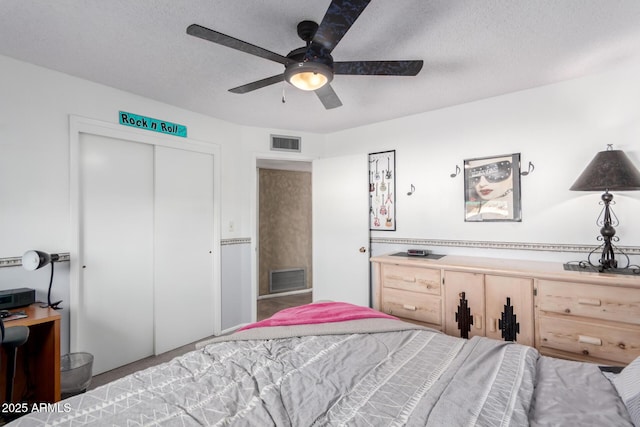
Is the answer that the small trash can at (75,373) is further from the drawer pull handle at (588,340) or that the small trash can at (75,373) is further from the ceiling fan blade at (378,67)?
the drawer pull handle at (588,340)

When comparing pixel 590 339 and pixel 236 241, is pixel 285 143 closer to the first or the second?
pixel 236 241

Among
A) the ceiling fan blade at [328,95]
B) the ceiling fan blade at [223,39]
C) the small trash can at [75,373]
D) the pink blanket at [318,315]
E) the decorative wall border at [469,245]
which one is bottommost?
the small trash can at [75,373]

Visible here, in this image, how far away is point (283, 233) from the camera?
203 inches

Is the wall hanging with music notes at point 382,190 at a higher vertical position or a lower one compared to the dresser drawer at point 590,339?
higher

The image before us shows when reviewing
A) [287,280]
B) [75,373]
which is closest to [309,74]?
[75,373]

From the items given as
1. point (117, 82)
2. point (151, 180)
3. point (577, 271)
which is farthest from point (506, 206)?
point (117, 82)

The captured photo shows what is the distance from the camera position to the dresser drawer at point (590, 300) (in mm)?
1898

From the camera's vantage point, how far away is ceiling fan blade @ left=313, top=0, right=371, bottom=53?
4.02ft

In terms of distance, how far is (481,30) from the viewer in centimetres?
181

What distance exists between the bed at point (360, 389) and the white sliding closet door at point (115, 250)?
1.69m

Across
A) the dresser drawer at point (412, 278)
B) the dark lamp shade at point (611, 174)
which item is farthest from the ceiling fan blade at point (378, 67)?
the dresser drawer at point (412, 278)

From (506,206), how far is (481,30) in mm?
1566

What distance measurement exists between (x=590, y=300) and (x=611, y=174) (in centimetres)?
85

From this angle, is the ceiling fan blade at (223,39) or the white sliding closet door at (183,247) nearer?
the ceiling fan blade at (223,39)
